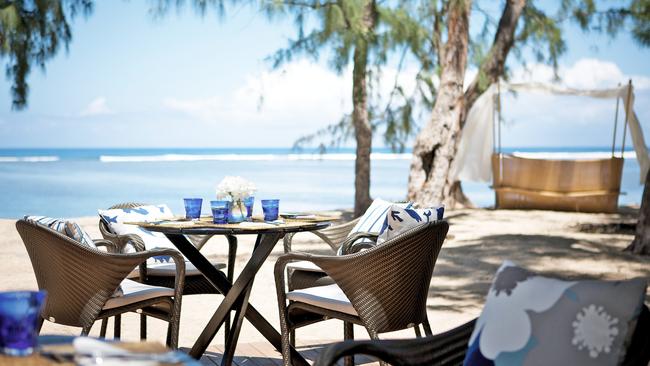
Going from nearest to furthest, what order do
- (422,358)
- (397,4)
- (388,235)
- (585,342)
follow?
(585,342)
(422,358)
(388,235)
(397,4)

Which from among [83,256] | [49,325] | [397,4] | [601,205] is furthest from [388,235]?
[601,205]

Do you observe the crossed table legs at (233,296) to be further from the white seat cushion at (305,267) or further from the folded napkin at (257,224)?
the white seat cushion at (305,267)

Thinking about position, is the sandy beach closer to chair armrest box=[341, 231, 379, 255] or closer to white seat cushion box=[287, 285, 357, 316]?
chair armrest box=[341, 231, 379, 255]

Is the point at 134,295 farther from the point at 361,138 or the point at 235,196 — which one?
the point at 361,138

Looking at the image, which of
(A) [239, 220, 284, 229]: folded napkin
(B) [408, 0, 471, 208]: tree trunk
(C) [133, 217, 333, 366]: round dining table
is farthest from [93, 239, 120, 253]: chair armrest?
(B) [408, 0, 471, 208]: tree trunk

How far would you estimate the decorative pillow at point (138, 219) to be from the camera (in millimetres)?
3693

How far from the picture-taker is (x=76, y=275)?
2.99 m

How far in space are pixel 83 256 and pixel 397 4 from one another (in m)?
8.05

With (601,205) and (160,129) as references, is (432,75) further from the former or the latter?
(160,129)

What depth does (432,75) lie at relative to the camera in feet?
38.4

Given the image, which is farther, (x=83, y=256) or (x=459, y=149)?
(x=459, y=149)

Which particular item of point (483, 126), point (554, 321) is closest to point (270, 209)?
point (554, 321)

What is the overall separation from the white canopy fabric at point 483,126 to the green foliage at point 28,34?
16.7 ft

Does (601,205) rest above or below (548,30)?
below
